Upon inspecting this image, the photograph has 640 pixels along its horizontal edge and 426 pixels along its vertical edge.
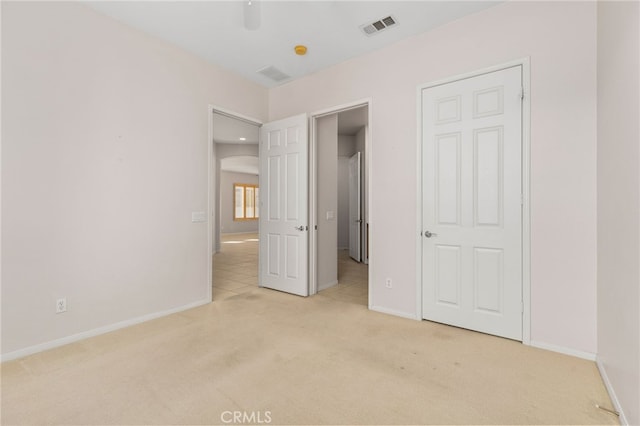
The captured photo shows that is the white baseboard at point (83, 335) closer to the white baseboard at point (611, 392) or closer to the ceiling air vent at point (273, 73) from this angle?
the ceiling air vent at point (273, 73)

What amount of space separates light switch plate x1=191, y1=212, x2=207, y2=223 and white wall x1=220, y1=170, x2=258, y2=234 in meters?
8.83

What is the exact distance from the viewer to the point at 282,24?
2.91 meters

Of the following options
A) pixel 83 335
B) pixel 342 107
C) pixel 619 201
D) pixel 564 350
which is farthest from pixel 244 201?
pixel 619 201

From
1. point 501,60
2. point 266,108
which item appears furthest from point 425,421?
point 266,108

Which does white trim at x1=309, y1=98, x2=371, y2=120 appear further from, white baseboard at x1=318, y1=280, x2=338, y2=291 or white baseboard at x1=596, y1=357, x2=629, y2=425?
white baseboard at x1=596, y1=357, x2=629, y2=425

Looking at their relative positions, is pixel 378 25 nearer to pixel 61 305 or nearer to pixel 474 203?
pixel 474 203

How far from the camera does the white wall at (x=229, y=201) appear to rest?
12211 mm

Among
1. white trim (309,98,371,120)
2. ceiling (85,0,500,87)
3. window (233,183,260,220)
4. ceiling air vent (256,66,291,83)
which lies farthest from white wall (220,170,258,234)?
ceiling (85,0,500,87)

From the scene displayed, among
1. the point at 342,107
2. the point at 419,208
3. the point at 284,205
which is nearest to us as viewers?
the point at 419,208

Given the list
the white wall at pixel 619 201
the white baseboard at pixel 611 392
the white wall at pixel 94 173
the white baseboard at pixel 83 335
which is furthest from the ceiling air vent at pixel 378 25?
the white baseboard at pixel 83 335

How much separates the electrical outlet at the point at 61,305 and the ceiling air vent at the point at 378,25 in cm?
366

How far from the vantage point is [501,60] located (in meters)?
2.60

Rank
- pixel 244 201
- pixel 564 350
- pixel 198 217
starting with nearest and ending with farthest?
pixel 564 350 < pixel 198 217 < pixel 244 201

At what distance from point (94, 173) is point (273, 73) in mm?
2407
